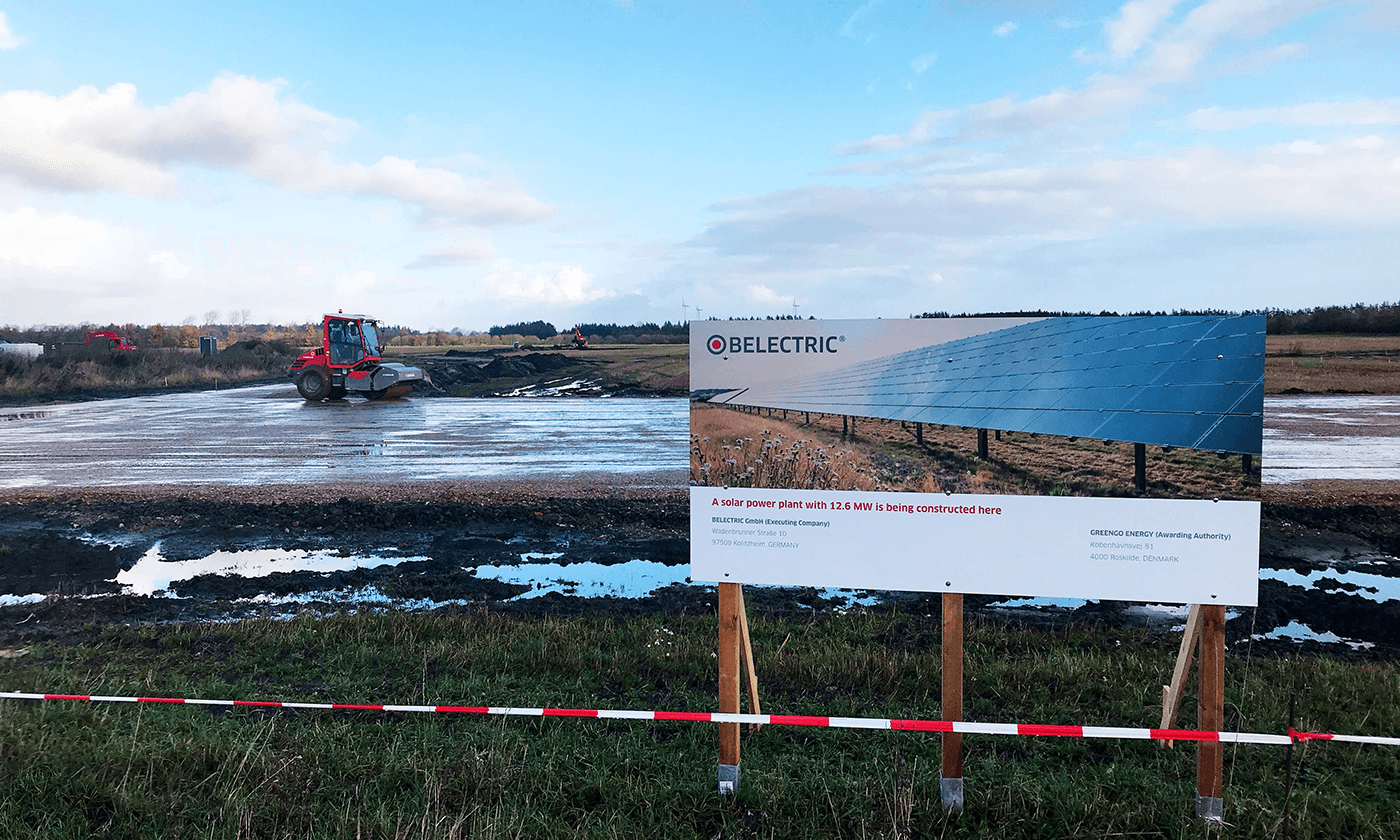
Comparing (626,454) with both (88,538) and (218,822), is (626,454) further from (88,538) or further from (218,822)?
(218,822)

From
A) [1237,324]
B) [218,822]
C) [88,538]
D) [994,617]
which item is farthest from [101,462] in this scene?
[1237,324]

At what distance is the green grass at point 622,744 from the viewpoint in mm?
4422

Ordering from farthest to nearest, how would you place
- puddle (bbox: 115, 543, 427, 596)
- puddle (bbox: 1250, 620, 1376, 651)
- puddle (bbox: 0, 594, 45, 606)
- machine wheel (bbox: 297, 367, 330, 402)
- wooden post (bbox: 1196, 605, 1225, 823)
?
machine wheel (bbox: 297, 367, 330, 402), puddle (bbox: 115, 543, 427, 596), puddle (bbox: 0, 594, 45, 606), puddle (bbox: 1250, 620, 1376, 651), wooden post (bbox: 1196, 605, 1225, 823)

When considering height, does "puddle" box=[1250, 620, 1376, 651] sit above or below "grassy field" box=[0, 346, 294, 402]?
below

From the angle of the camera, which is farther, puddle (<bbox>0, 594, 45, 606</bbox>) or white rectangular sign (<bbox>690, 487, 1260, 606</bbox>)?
puddle (<bbox>0, 594, 45, 606</bbox>)

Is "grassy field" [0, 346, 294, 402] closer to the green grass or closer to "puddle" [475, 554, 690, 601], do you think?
"puddle" [475, 554, 690, 601]

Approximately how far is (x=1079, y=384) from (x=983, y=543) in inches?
39.0

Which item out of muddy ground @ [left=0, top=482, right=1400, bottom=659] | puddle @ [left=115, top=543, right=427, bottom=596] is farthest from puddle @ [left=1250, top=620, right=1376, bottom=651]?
puddle @ [left=115, top=543, right=427, bottom=596]

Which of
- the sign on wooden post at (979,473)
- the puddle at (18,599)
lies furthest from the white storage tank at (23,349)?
the sign on wooden post at (979,473)

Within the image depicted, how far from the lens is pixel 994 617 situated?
27.5 ft

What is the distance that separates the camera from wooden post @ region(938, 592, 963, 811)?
4547mm

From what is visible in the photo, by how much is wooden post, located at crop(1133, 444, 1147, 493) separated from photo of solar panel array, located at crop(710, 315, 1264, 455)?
64 mm

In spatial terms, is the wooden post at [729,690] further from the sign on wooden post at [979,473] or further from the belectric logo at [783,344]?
the belectric logo at [783,344]

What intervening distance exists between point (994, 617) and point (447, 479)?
11362 mm
